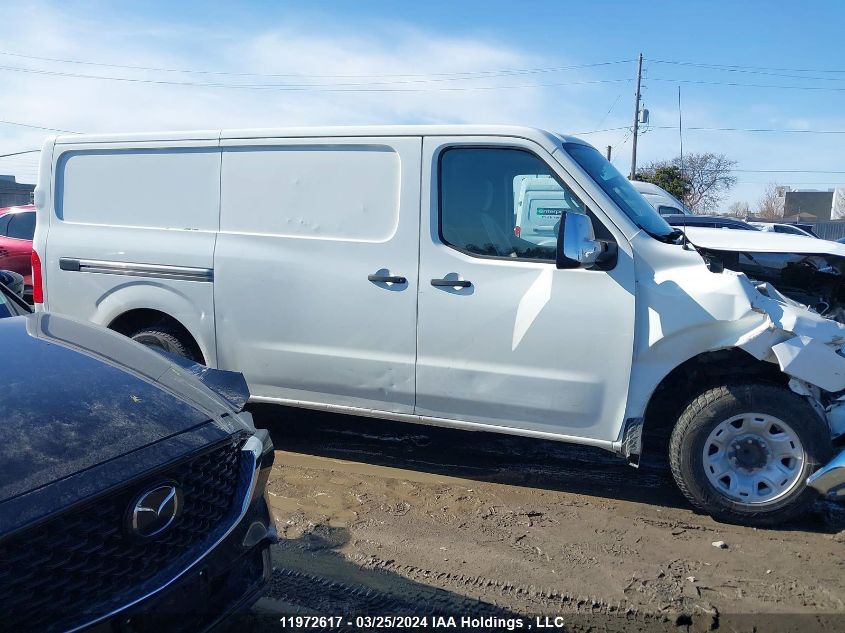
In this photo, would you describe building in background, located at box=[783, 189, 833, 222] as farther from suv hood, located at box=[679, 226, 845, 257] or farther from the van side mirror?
the van side mirror

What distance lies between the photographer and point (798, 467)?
3.78m

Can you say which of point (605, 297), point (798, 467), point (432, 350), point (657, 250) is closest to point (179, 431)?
point (432, 350)

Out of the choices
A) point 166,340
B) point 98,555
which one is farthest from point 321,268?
point 98,555

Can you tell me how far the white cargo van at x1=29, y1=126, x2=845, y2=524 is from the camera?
3832 mm

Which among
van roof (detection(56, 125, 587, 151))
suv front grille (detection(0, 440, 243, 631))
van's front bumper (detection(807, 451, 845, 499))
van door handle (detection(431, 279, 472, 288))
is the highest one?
van roof (detection(56, 125, 587, 151))

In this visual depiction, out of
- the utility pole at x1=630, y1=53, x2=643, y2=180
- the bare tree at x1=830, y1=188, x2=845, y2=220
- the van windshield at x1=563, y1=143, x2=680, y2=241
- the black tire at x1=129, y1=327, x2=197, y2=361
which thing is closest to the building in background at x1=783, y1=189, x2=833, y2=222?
the bare tree at x1=830, y1=188, x2=845, y2=220

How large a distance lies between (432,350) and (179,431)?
6.95ft

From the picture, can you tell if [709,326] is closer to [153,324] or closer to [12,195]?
[153,324]

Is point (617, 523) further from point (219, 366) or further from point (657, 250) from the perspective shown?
point (219, 366)

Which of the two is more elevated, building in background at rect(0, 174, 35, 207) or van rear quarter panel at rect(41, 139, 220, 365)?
building in background at rect(0, 174, 35, 207)

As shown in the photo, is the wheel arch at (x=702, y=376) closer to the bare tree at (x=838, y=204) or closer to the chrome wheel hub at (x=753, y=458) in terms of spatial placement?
the chrome wheel hub at (x=753, y=458)

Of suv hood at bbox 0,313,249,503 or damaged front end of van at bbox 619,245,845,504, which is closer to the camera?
suv hood at bbox 0,313,249,503

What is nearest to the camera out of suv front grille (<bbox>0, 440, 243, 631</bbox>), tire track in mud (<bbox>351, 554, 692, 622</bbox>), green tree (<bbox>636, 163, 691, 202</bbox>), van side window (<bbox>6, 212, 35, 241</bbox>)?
suv front grille (<bbox>0, 440, 243, 631</bbox>)

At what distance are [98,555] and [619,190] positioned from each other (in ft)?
11.4
